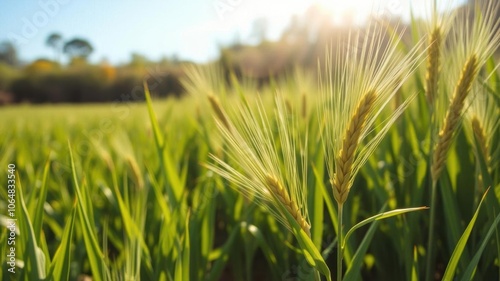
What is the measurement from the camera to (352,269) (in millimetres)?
609

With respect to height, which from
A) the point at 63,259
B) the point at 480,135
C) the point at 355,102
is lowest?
the point at 63,259

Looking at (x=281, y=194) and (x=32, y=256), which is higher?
(x=281, y=194)

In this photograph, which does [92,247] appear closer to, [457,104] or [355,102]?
[355,102]

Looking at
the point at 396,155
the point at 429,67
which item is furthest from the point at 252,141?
the point at 396,155

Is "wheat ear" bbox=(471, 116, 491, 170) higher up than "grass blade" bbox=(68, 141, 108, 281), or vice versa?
"wheat ear" bbox=(471, 116, 491, 170)

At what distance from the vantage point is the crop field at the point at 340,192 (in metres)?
0.52

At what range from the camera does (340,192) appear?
19.8 inches

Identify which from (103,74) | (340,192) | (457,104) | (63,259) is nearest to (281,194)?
(340,192)

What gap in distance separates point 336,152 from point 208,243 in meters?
0.57

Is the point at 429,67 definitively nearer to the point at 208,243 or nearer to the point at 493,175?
the point at 493,175

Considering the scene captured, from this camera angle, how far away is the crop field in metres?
0.52

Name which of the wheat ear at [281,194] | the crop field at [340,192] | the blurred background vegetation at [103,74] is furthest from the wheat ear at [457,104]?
the blurred background vegetation at [103,74]

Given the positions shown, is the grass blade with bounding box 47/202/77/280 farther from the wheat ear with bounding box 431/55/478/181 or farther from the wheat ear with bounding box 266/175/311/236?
the wheat ear with bounding box 431/55/478/181

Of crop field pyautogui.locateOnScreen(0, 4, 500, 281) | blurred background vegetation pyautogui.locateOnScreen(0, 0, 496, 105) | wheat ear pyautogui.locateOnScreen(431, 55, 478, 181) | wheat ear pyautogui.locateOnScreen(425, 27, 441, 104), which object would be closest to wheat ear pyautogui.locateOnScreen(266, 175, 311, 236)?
crop field pyautogui.locateOnScreen(0, 4, 500, 281)
